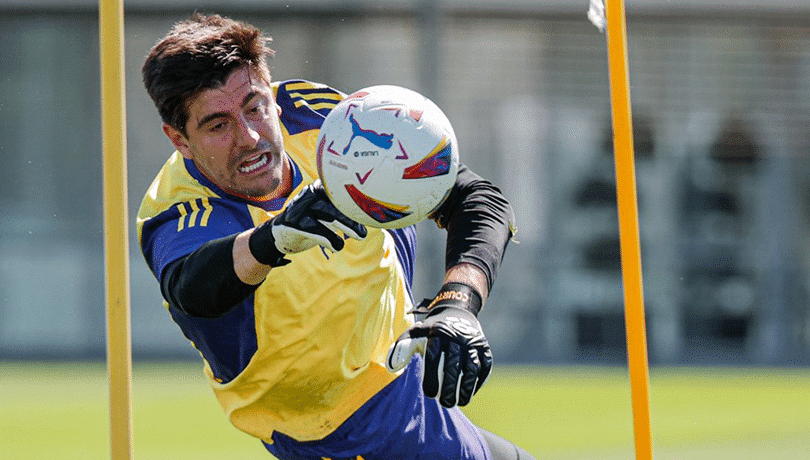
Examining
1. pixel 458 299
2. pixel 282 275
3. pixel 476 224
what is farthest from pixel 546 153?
pixel 458 299

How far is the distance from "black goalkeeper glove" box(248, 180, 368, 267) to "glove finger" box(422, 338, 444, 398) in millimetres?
338

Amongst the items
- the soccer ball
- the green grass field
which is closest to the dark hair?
the soccer ball

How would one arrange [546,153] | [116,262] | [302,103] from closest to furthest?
[116,262], [302,103], [546,153]

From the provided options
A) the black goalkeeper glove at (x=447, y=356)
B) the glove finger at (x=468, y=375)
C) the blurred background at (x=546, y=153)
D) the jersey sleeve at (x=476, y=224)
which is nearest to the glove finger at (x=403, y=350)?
the black goalkeeper glove at (x=447, y=356)

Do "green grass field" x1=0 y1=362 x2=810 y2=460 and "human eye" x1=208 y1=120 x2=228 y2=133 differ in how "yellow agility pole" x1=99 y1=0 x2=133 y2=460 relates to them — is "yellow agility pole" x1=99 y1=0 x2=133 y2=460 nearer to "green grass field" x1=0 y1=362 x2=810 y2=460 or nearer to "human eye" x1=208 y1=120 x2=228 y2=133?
"human eye" x1=208 y1=120 x2=228 y2=133

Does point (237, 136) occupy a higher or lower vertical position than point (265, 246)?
higher

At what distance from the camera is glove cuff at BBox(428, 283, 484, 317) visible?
330 cm

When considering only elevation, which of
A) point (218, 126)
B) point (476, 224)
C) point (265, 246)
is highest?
point (218, 126)

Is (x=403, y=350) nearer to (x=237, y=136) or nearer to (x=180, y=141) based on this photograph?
(x=237, y=136)

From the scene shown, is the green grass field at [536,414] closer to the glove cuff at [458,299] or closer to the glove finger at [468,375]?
the glove cuff at [458,299]

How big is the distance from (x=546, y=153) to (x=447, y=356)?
1016cm

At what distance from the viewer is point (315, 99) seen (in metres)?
3.98

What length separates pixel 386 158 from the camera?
10.3 feet

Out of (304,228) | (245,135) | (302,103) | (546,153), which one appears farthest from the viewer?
(546,153)
